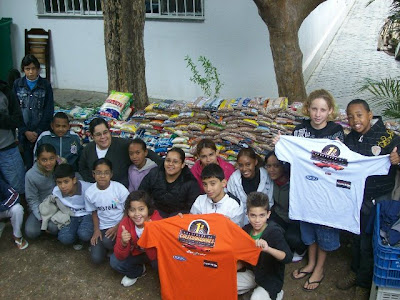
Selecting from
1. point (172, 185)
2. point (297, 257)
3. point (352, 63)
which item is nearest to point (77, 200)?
point (172, 185)

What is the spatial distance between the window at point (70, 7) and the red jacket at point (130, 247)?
667 centimetres

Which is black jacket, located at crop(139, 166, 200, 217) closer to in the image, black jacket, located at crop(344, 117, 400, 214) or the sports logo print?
the sports logo print

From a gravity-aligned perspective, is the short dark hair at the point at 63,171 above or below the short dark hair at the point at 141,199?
above

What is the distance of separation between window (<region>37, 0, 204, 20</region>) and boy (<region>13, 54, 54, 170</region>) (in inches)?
158

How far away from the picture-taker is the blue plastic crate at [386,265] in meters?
3.55

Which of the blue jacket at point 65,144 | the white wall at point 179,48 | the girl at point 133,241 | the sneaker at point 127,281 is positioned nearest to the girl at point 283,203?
the girl at point 133,241

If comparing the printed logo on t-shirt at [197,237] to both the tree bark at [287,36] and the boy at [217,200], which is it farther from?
the tree bark at [287,36]

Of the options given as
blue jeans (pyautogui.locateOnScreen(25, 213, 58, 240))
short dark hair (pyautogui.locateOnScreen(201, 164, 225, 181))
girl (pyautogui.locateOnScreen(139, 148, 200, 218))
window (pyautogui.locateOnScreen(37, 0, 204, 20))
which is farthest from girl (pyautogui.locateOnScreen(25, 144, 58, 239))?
window (pyautogui.locateOnScreen(37, 0, 204, 20))

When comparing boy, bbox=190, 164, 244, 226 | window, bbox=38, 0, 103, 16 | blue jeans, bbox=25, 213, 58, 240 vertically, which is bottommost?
blue jeans, bbox=25, 213, 58, 240

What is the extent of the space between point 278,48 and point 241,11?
240cm

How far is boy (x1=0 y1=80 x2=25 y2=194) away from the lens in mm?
5188

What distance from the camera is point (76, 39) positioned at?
999cm

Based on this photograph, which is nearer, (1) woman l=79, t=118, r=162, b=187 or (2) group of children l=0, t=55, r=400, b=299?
(2) group of children l=0, t=55, r=400, b=299

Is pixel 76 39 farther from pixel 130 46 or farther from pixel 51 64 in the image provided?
pixel 130 46
